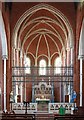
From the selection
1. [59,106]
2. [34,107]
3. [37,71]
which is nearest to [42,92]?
[37,71]

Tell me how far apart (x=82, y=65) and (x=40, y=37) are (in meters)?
14.9

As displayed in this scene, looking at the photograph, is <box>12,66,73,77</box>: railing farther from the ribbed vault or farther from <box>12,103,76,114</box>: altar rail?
<box>12,103,76,114</box>: altar rail

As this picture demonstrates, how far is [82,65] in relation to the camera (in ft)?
84.2

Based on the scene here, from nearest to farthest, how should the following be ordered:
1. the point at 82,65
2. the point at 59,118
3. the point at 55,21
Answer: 1. the point at 59,118
2. the point at 82,65
3. the point at 55,21

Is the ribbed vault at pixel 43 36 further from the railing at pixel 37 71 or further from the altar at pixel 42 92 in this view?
the altar at pixel 42 92

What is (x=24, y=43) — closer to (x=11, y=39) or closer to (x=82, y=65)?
(x=11, y=39)

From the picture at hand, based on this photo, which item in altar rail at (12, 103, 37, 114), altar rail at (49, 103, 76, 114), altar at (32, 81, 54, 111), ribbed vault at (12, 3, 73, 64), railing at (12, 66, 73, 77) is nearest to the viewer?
altar rail at (49, 103, 76, 114)

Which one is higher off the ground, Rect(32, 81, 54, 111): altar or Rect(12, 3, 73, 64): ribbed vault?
Rect(12, 3, 73, 64): ribbed vault

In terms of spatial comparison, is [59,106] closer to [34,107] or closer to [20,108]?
[34,107]

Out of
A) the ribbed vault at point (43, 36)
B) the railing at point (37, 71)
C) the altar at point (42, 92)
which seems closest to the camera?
the railing at point (37, 71)

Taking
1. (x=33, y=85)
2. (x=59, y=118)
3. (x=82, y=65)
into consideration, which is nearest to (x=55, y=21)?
(x=82, y=65)

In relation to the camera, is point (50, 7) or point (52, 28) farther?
point (52, 28)

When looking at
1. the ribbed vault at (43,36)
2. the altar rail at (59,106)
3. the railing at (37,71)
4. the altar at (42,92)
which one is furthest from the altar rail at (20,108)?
the altar at (42,92)

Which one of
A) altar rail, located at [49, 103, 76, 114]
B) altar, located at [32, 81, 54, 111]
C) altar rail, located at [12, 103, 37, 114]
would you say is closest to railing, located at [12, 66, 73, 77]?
altar, located at [32, 81, 54, 111]
